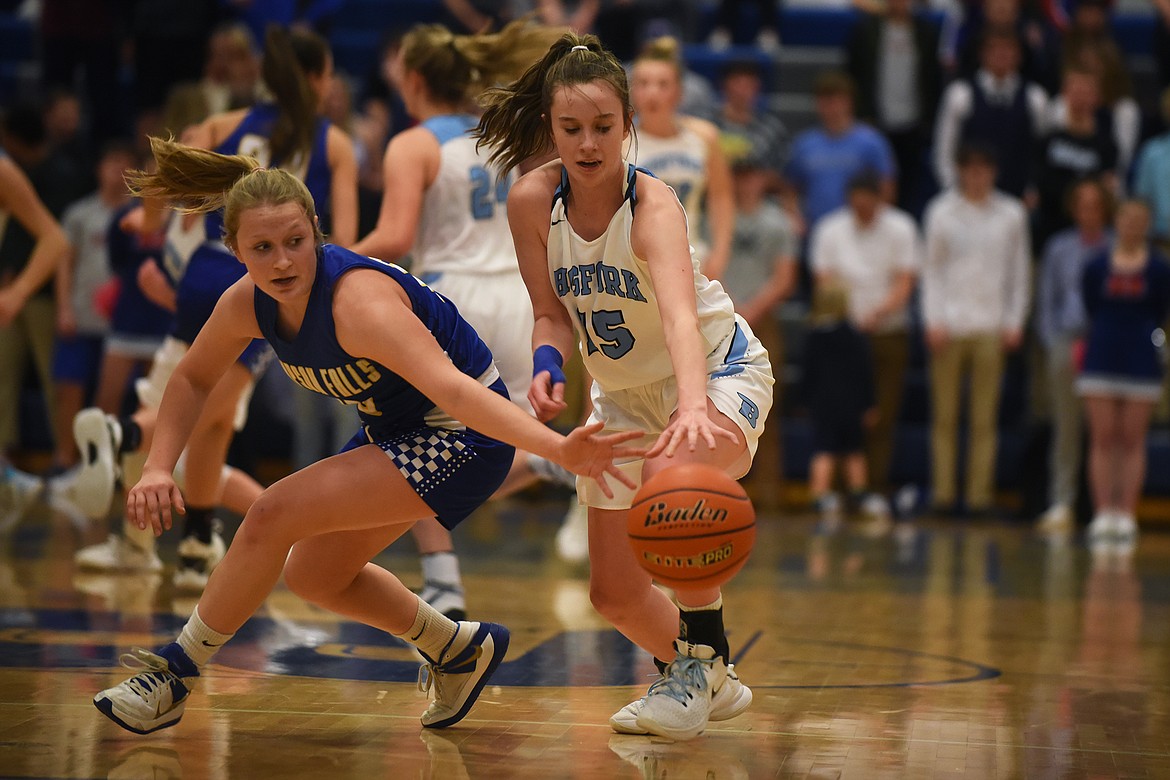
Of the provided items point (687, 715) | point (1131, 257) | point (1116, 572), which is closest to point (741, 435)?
point (687, 715)

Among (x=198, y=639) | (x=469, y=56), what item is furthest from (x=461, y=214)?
(x=198, y=639)

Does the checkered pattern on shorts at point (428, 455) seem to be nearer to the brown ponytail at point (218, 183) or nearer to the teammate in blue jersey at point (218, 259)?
the brown ponytail at point (218, 183)

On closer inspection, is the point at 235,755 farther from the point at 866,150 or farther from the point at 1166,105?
the point at 1166,105

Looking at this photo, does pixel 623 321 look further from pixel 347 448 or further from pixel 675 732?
pixel 675 732

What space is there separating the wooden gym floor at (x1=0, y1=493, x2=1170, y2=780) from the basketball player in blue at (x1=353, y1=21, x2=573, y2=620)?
0.83 metres

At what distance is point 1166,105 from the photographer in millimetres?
10320

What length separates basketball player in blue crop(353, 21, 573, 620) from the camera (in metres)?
5.43

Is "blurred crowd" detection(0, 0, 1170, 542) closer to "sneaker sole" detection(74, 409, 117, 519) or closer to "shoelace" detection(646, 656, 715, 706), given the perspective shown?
"sneaker sole" detection(74, 409, 117, 519)

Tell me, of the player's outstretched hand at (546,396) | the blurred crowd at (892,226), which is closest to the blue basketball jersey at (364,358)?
the player's outstretched hand at (546,396)

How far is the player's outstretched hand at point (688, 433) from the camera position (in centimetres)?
325

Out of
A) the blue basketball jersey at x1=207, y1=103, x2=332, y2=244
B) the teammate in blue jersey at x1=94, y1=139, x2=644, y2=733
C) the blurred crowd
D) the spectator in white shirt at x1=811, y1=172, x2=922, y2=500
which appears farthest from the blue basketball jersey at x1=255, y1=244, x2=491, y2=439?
the spectator in white shirt at x1=811, y1=172, x2=922, y2=500

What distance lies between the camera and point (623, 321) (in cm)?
383

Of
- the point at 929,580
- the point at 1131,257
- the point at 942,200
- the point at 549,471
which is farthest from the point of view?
the point at 942,200

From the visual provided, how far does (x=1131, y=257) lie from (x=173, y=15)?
23.3 feet
